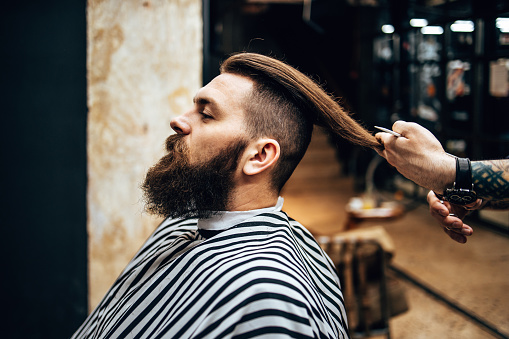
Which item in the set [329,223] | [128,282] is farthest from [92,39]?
[329,223]

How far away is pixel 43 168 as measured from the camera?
2098 millimetres

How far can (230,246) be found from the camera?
111 centimetres

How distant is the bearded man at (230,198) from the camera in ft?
3.54

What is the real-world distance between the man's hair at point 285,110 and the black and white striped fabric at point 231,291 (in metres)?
0.25

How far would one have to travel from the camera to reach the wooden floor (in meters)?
3.26

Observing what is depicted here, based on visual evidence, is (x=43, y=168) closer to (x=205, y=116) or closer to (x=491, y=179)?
(x=205, y=116)

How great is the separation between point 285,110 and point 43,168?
1461mm

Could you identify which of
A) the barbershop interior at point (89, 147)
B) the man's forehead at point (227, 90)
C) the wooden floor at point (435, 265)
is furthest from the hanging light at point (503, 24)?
the man's forehead at point (227, 90)

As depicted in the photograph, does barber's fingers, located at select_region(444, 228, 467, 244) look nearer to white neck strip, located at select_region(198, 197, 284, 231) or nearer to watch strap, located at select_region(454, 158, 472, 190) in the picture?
watch strap, located at select_region(454, 158, 472, 190)

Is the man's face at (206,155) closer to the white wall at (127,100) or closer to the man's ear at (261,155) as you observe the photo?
the man's ear at (261,155)

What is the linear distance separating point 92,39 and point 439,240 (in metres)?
4.76

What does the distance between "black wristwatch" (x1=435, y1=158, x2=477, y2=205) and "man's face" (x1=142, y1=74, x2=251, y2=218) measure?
2.07 feet

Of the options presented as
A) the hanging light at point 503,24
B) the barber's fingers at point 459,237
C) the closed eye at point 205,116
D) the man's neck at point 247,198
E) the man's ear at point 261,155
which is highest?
the hanging light at point 503,24

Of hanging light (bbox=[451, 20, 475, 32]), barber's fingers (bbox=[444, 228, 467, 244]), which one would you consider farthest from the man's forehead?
hanging light (bbox=[451, 20, 475, 32])
